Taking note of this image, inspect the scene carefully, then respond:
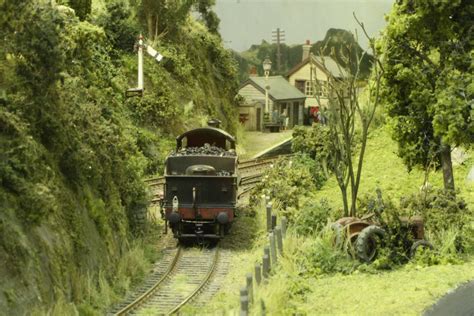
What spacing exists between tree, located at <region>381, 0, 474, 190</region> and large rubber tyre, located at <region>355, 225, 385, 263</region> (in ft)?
Answer: 11.1

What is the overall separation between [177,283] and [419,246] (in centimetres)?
597

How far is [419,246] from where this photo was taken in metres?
16.0

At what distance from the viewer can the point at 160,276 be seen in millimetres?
17234

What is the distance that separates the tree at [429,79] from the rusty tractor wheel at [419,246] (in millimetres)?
2937

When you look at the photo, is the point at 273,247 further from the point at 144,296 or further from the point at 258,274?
the point at 144,296

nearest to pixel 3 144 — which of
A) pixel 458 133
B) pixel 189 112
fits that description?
pixel 458 133

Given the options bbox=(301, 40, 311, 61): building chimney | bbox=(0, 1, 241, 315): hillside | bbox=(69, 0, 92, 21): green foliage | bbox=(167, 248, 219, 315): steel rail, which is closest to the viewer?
bbox=(0, 1, 241, 315): hillside

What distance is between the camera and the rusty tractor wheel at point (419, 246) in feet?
52.5

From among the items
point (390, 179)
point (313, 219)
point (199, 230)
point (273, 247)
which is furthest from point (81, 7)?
point (390, 179)

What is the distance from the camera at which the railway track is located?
14828 millimetres

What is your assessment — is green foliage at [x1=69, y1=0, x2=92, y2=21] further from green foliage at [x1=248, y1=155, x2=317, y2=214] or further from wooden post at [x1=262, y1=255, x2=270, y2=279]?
wooden post at [x1=262, y1=255, x2=270, y2=279]

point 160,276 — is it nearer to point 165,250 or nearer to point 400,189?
point 165,250

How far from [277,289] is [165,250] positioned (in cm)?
706

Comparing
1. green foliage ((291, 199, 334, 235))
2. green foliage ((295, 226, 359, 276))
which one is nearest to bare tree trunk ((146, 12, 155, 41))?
green foliage ((291, 199, 334, 235))
